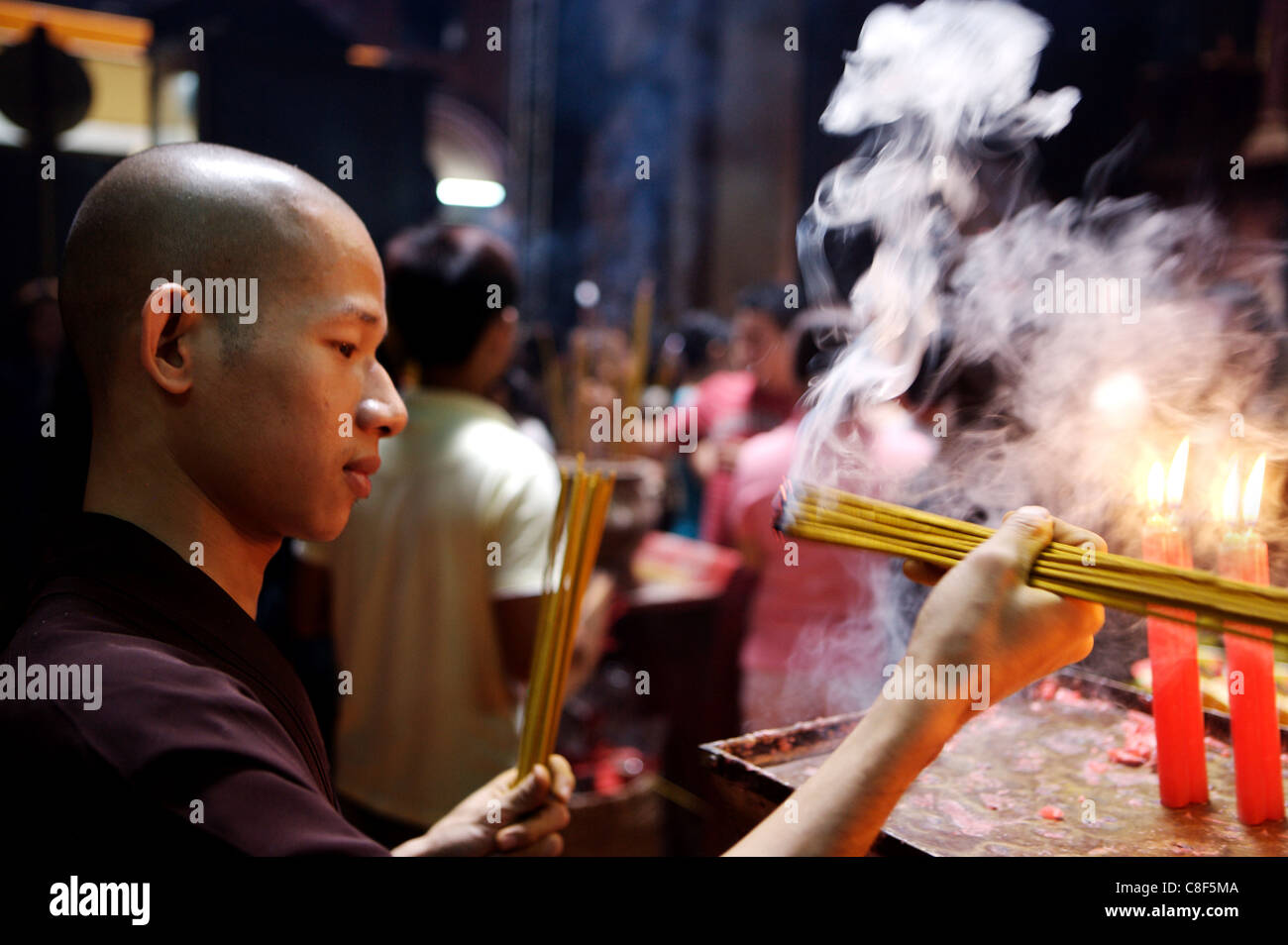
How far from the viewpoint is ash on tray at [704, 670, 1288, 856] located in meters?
1.11

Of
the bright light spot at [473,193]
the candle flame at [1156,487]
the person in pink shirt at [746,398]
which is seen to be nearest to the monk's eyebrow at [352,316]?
the candle flame at [1156,487]

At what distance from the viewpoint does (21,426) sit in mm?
3797

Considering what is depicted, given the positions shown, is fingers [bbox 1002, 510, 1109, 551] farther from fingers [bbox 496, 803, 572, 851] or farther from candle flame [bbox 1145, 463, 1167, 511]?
fingers [bbox 496, 803, 572, 851]

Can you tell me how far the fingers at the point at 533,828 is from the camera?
137 centimetres

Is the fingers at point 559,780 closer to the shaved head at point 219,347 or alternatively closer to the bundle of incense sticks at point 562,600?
the bundle of incense sticks at point 562,600

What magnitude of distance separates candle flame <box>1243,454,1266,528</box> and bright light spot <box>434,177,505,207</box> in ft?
21.0

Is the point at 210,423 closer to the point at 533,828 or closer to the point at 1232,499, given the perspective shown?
the point at 533,828

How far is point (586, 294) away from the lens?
8953mm

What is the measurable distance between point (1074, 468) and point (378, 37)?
25.7ft

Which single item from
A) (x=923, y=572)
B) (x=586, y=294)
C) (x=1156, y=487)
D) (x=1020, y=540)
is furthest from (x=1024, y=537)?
(x=586, y=294)

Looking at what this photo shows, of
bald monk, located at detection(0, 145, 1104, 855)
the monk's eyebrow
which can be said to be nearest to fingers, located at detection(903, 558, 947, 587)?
bald monk, located at detection(0, 145, 1104, 855)

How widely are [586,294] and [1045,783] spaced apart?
26.4 feet
